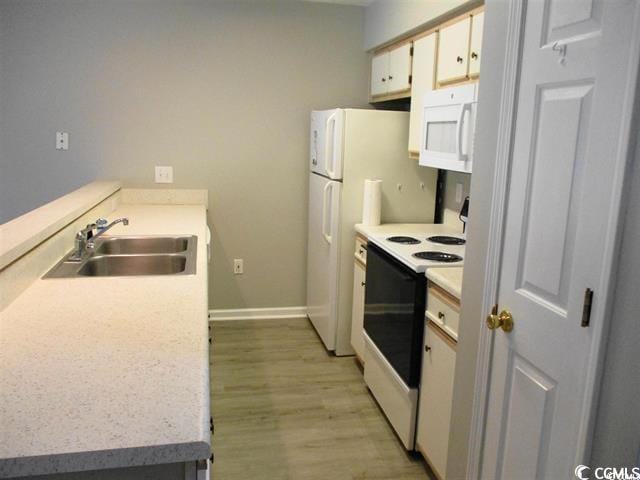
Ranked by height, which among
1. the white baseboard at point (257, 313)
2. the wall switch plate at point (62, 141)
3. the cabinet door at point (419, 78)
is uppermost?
the cabinet door at point (419, 78)

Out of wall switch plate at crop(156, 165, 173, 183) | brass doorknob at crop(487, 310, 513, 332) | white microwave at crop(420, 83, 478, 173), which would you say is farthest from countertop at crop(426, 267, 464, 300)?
wall switch plate at crop(156, 165, 173, 183)

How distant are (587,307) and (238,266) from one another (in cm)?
321

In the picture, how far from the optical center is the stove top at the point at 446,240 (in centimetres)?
284

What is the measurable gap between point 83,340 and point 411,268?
141cm

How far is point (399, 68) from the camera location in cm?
334

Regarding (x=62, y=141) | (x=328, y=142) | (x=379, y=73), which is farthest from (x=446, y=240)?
(x=62, y=141)

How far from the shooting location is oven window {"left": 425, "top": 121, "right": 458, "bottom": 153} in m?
2.47

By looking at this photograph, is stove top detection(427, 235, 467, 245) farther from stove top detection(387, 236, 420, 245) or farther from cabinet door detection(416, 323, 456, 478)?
cabinet door detection(416, 323, 456, 478)

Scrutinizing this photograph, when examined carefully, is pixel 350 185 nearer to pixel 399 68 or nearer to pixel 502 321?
pixel 399 68

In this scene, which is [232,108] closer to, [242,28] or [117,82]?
[242,28]

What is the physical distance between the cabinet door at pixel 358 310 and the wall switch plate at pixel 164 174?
5.08 ft

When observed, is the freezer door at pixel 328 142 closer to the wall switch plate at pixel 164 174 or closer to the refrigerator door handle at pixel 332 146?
the refrigerator door handle at pixel 332 146

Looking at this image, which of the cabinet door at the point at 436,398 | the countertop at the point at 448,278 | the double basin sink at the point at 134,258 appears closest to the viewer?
the countertop at the point at 448,278

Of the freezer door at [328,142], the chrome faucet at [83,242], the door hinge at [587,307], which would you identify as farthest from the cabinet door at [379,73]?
the door hinge at [587,307]
